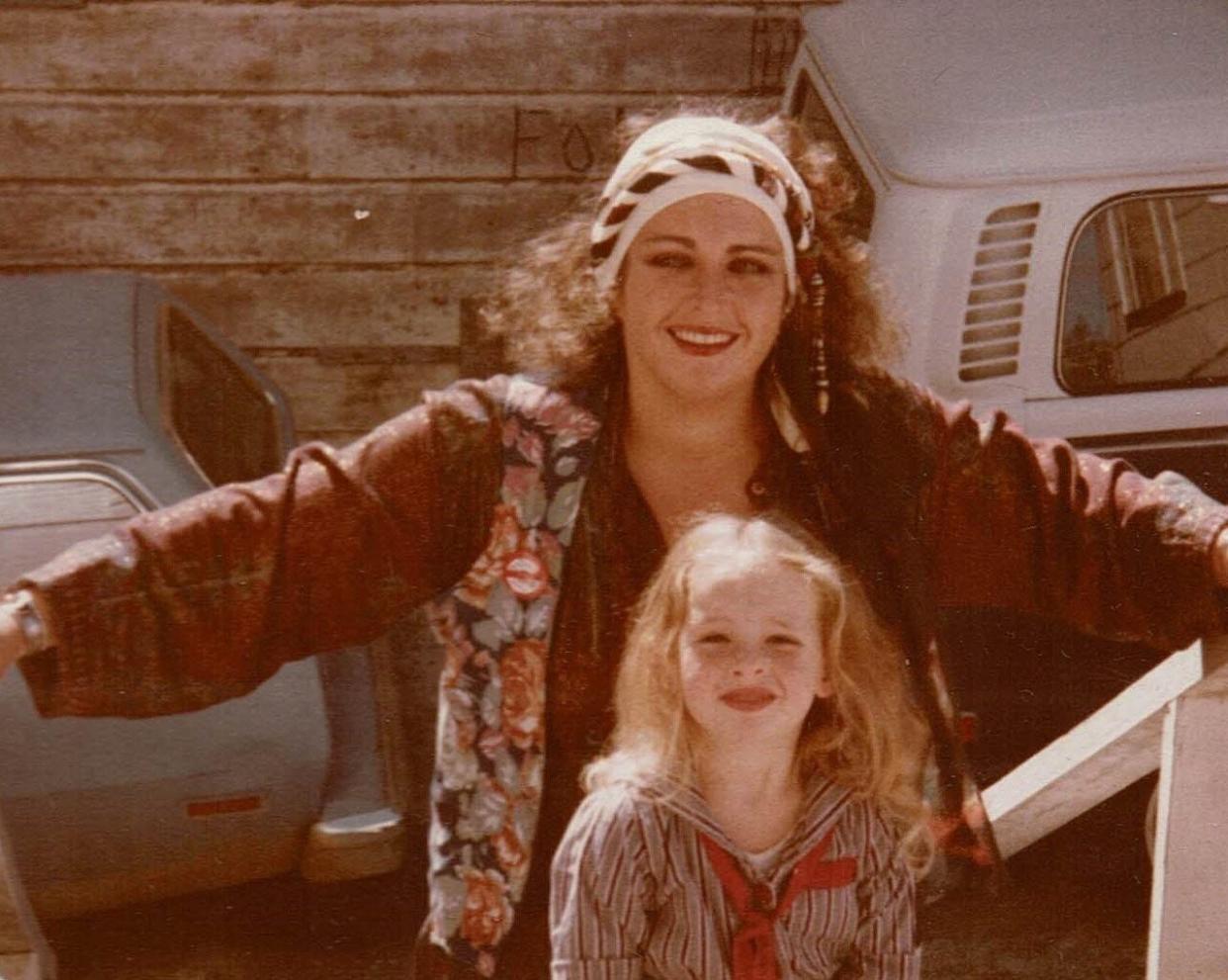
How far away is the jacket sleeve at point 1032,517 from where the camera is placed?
222cm

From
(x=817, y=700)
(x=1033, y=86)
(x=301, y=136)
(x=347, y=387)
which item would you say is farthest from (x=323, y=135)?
(x=817, y=700)

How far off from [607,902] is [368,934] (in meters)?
2.48

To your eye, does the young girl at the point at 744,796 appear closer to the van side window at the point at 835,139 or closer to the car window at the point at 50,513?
the van side window at the point at 835,139

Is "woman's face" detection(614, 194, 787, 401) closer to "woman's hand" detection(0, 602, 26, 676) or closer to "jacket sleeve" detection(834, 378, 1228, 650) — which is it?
"jacket sleeve" detection(834, 378, 1228, 650)

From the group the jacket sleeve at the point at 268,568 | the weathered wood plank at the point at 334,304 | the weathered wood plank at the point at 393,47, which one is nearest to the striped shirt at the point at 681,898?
the jacket sleeve at the point at 268,568

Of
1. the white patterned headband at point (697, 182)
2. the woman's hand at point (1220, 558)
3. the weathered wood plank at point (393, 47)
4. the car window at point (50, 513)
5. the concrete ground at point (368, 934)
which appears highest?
the weathered wood plank at point (393, 47)

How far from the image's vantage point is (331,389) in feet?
21.1

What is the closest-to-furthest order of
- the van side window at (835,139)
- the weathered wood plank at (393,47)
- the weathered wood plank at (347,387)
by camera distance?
1. the van side window at (835,139)
2. the weathered wood plank at (393,47)
3. the weathered wood plank at (347,387)

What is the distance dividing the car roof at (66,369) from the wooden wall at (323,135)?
1.67 metres

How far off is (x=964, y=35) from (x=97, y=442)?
2.44 m

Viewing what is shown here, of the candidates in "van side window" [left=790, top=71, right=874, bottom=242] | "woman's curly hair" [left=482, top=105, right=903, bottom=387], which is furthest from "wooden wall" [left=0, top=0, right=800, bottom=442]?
"woman's curly hair" [left=482, top=105, right=903, bottom=387]

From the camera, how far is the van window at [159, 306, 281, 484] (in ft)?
13.9

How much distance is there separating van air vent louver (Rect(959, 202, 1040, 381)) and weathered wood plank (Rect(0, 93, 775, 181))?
6.10ft

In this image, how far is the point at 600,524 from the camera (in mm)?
2166
